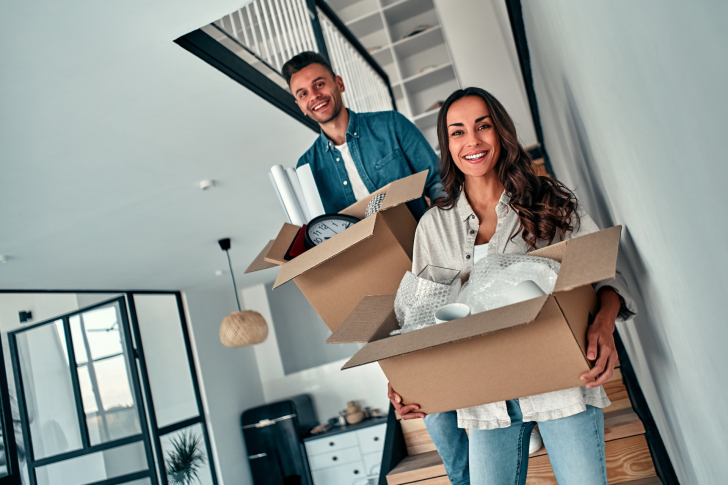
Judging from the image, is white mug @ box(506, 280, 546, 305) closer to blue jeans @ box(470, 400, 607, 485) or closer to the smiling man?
blue jeans @ box(470, 400, 607, 485)

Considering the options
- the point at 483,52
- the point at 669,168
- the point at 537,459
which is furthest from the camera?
the point at 483,52

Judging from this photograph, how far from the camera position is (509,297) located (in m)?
0.83

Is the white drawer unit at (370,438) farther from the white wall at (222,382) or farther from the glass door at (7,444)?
the glass door at (7,444)

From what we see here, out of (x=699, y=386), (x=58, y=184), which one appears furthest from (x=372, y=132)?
(x=58, y=184)

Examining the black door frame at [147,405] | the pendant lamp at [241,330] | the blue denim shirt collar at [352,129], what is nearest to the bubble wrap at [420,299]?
the blue denim shirt collar at [352,129]

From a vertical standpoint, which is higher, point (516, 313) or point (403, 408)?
point (516, 313)

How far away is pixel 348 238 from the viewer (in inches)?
44.1

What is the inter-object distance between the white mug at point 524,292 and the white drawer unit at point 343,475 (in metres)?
5.36

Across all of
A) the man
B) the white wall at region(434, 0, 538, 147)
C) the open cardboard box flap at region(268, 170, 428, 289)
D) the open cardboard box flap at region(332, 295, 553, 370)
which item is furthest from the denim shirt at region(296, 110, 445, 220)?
the white wall at region(434, 0, 538, 147)

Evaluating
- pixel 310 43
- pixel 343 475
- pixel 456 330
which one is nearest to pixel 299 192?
pixel 456 330

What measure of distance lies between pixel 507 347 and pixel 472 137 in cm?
60

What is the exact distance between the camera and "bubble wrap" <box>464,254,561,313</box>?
862 millimetres

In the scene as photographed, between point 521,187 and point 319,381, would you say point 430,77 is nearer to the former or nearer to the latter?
point 319,381

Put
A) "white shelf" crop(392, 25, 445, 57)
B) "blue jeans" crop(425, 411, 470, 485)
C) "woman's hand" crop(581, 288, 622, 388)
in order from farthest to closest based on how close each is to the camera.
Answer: "white shelf" crop(392, 25, 445, 57) < "blue jeans" crop(425, 411, 470, 485) < "woman's hand" crop(581, 288, 622, 388)
